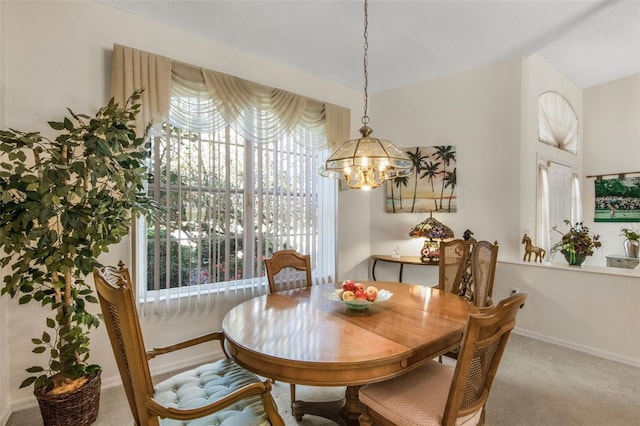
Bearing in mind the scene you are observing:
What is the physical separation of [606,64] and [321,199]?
12.6ft

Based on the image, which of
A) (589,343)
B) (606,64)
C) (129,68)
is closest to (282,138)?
(129,68)

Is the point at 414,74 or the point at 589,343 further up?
the point at 414,74

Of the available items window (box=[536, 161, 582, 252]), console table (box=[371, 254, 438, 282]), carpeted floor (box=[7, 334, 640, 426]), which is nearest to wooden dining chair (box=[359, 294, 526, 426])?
carpeted floor (box=[7, 334, 640, 426])

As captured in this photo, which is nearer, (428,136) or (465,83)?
(465,83)

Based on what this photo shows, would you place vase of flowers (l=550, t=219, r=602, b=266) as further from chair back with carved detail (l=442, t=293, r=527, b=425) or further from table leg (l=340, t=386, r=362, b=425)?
table leg (l=340, t=386, r=362, b=425)

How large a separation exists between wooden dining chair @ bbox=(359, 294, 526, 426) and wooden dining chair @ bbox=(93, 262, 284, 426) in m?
0.47

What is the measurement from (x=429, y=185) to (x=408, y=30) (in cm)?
175

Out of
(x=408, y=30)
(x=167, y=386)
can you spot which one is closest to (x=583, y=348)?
(x=408, y=30)

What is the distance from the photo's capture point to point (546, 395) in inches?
87.3

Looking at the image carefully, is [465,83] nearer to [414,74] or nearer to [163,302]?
[414,74]

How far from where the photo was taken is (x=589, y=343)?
2889 mm

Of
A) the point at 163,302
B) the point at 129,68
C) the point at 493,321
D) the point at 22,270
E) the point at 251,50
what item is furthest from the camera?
the point at 251,50

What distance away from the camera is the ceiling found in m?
2.43

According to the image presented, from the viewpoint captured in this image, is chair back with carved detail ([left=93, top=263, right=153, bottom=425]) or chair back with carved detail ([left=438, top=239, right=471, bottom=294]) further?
chair back with carved detail ([left=438, top=239, right=471, bottom=294])
